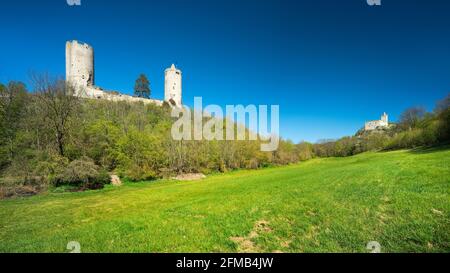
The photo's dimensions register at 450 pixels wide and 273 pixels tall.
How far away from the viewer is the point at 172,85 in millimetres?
102688

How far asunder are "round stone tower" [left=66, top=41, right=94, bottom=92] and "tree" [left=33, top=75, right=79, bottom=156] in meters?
47.1

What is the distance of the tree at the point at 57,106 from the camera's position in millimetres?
32781

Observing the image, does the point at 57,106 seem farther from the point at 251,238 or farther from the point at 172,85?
the point at 172,85

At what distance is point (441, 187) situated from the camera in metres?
11.5

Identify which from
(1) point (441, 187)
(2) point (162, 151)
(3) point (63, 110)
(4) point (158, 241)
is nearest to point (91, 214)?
(4) point (158, 241)

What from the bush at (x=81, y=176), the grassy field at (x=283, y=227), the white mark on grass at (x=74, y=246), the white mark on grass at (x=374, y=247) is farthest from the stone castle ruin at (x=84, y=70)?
the white mark on grass at (x=374, y=247)

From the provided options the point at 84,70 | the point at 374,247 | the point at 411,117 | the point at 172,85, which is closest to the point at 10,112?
the point at 84,70

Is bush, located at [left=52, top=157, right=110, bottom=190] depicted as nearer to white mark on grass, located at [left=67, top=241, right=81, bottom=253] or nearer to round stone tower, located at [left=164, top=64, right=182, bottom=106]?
white mark on grass, located at [left=67, top=241, right=81, bottom=253]

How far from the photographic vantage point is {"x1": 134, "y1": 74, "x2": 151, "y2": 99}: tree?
105688 millimetres

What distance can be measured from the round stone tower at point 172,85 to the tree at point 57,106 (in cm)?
6711

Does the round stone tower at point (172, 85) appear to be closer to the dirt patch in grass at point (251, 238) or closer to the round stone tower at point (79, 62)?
the round stone tower at point (79, 62)

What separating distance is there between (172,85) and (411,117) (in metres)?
103

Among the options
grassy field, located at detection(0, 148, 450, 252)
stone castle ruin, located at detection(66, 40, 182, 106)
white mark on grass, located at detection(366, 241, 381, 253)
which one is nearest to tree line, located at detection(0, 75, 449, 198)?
grassy field, located at detection(0, 148, 450, 252)
